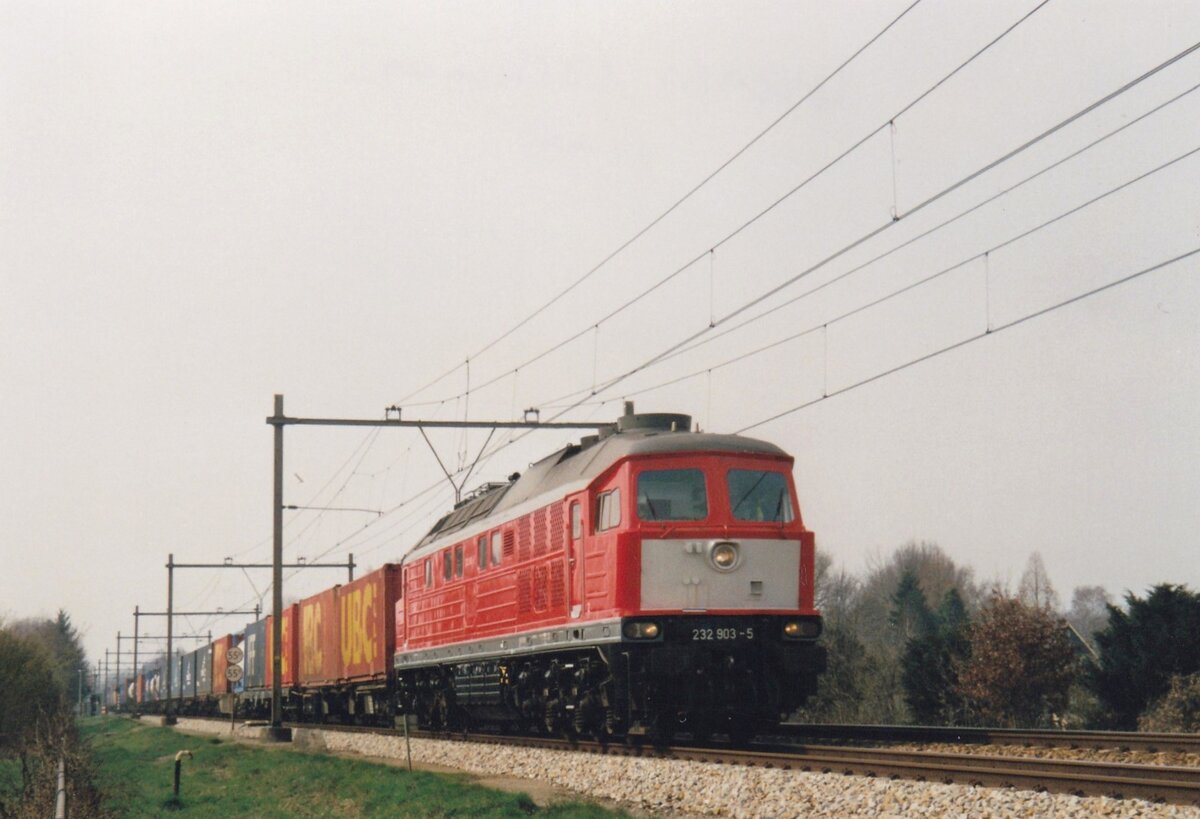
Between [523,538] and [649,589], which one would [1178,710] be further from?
[649,589]

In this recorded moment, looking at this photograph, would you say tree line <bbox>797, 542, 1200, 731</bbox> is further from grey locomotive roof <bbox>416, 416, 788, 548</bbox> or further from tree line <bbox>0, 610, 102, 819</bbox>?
tree line <bbox>0, 610, 102, 819</bbox>

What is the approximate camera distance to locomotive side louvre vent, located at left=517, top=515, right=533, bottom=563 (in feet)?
67.2

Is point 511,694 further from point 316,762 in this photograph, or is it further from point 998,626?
point 998,626

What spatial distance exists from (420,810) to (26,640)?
33.7 meters

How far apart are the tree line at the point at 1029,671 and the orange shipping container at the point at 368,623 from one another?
11168 mm

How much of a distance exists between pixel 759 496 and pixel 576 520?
2.53 metres

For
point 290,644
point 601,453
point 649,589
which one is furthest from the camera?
point 290,644

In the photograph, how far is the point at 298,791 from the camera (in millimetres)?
21078

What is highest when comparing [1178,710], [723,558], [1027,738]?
[723,558]

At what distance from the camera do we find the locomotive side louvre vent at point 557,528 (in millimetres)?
18938

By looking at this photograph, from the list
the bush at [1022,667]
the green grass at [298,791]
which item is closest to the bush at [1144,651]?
the bush at [1022,667]

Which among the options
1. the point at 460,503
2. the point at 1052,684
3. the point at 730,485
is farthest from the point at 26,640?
the point at 730,485

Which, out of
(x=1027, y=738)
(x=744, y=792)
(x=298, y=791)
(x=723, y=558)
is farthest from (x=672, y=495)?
Result: (x=298, y=791)

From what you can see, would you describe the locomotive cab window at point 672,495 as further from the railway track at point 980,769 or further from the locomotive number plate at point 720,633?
the railway track at point 980,769
